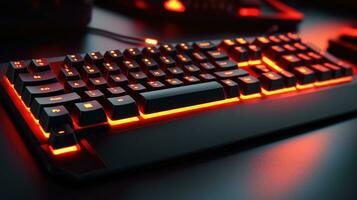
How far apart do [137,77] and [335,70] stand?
279 mm

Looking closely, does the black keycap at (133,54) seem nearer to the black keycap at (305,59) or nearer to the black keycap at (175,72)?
the black keycap at (175,72)

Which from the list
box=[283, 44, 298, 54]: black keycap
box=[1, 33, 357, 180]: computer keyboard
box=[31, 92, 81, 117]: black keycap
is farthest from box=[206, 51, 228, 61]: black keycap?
box=[31, 92, 81, 117]: black keycap

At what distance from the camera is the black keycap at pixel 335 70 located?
0.61 meters

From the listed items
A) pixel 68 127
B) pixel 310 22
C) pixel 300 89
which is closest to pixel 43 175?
pixel 68 127

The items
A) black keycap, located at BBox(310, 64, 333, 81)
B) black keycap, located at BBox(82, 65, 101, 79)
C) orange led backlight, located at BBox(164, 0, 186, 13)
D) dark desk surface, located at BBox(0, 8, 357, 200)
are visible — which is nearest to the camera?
dark desk surface, located at BBox(0, 8, 357, 200)

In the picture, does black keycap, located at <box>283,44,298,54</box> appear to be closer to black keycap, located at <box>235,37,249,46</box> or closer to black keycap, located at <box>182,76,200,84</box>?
black keycap, located at <box>235,37,249,46</box>

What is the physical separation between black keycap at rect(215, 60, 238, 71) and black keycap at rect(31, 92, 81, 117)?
19 centimetres

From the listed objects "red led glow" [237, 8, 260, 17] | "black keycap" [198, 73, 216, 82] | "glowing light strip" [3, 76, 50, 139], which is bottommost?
"glowing light strip" [3, 76, 50, 139]

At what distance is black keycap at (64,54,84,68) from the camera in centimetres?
50

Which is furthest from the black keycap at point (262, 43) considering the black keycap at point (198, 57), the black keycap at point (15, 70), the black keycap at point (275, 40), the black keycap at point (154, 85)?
the black keycap at point (15, 70)

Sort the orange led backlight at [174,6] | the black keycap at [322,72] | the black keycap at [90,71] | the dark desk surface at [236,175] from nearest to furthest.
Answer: the dark desk surface at [236,175], the black keycap at [90,71], the black keycap at [322,72], the orange led backlight at [174,6]

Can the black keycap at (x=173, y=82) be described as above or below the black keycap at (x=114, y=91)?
above

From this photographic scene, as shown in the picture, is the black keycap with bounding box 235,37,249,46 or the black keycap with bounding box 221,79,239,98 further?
the black keycap with bounding box 235,37,249,46

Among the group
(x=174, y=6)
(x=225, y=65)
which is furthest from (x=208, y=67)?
(x=174, y=6)
